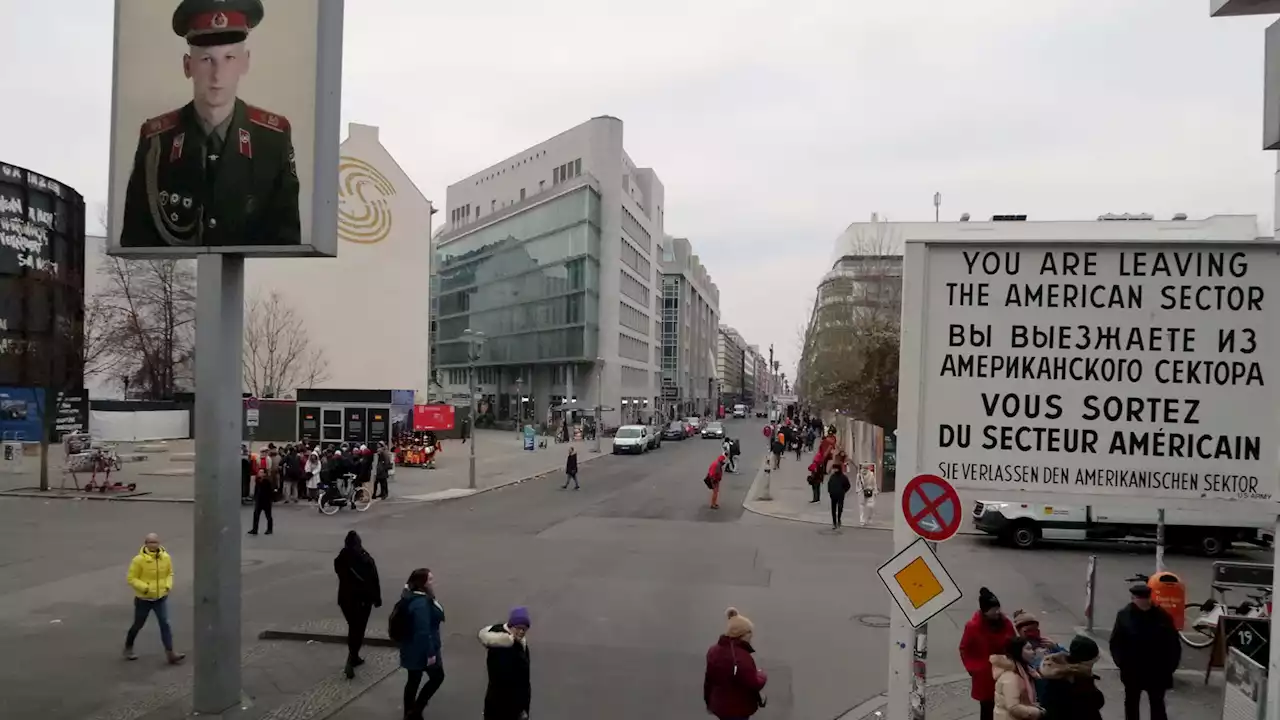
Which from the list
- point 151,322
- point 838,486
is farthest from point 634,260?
point 838,486

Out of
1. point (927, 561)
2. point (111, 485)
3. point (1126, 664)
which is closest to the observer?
point (927, 561)

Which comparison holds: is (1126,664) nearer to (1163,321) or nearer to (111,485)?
(1163,321)

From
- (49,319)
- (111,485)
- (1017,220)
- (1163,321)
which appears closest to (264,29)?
(1163,321)

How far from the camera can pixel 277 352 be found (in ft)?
181

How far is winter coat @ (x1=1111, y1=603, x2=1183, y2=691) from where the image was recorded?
6.99 metres

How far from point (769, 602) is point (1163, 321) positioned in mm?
8023

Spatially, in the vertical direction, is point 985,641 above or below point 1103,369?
below

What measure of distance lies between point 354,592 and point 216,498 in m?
1.80

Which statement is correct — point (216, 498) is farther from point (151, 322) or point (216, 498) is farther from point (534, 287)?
point (534, 287)

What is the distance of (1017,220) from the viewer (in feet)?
117

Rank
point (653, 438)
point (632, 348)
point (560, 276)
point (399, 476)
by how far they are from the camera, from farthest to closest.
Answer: point (632, 348), point (560, 276), point (653, 438), point (399, 476)

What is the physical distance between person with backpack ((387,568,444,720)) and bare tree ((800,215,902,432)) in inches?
951

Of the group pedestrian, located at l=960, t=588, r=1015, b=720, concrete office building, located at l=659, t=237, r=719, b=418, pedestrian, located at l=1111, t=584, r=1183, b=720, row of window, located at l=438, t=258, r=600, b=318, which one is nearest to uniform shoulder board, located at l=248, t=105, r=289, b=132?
pedestrian, located at l=960, t=588, r=1015, b=720

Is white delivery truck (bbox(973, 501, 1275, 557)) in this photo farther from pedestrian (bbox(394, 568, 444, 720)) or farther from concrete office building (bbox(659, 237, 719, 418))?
concrete office building (bbox(659, 237, 719, 418))
